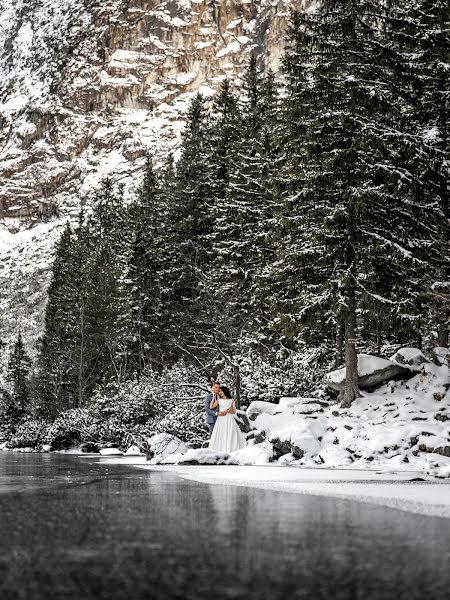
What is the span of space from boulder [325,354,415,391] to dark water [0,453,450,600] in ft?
41.2

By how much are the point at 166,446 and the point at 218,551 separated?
44.5 ft

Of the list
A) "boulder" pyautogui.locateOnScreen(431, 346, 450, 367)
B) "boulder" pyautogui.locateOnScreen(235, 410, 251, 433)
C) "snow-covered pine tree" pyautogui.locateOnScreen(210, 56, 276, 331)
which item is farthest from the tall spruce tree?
"boulder" pyautogui.locateOnScreen(431, 346, 450, 367)

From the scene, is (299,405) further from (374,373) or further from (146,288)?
(146,288)

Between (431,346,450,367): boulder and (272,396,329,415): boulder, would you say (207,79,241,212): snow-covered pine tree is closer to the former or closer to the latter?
(272,396,329,415): boulder

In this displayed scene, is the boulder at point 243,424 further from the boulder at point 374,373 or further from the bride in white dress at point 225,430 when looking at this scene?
the boulder at point 374,373

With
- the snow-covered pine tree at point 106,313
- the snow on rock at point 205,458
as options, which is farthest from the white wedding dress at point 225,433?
the snow-covered pine tree at point 106,313

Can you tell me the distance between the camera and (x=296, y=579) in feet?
8.17

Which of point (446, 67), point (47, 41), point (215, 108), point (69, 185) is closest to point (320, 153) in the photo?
point (446, 67)

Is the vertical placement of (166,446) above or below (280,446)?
below

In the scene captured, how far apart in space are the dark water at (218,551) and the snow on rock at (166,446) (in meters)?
10.8

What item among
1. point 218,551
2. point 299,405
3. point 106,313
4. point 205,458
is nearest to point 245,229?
point 299,405

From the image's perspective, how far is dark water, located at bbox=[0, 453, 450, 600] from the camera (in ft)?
7.75

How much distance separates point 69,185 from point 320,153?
5210 inches

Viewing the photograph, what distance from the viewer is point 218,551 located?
3.03 m
